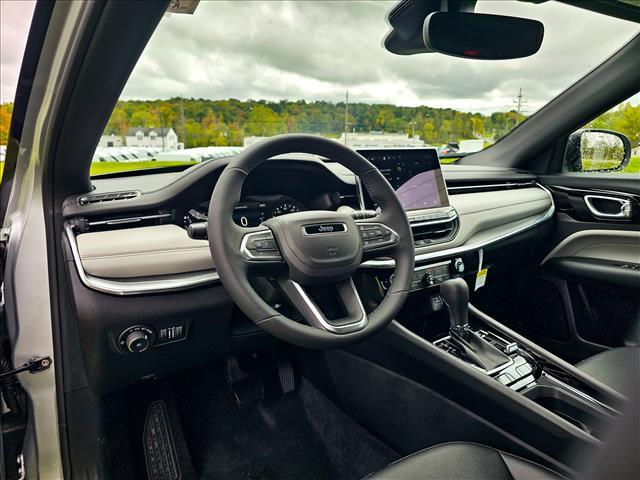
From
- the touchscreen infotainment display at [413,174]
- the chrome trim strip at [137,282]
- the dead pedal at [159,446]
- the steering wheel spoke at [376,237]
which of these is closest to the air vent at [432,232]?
the touchscreen infotainment display at [413,174]

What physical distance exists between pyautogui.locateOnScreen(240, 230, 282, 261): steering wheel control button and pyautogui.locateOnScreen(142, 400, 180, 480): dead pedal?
3.57 feet

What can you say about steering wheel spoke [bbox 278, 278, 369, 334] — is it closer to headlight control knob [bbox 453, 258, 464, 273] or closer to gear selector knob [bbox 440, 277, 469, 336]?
gear selector knob [bbox 440, 277, 469, 336]

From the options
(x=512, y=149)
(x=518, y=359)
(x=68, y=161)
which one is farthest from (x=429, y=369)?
(x=512, y=149)

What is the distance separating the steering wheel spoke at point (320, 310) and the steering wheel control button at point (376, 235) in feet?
0.51

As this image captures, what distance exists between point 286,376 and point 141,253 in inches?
41.6

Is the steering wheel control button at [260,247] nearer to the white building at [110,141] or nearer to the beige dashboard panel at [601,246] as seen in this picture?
the white building at [110,141]

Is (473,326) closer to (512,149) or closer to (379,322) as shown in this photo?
(379,322)

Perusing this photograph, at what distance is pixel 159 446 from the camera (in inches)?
74.0

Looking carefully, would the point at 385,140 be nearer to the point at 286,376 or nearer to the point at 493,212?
the point at 493,212

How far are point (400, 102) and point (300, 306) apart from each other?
1416mm

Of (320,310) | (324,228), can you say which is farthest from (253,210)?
(320,310)

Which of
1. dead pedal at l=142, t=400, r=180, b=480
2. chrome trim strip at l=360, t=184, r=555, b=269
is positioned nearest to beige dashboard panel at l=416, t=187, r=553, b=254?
chrome trim strip at l=360, t=184, r=555, b=269

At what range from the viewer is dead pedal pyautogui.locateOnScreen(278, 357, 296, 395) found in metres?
2.18

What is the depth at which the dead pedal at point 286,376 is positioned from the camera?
7.14 feet
